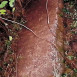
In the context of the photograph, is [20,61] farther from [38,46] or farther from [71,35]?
[71,35]

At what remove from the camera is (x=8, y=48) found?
346 cm

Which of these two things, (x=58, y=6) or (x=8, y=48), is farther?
(x=58, y=6)

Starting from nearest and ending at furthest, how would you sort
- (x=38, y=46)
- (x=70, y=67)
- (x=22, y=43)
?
(x=70, y=67) → (x=38, y=46) → (x=22, y=43)

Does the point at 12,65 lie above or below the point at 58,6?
below

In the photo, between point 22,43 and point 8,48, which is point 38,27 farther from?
point 8,48

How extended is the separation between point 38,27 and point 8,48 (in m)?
0.83

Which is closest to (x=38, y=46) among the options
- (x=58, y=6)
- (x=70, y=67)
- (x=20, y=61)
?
(x=20, y=61)

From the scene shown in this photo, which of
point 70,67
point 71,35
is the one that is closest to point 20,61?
point 70,67

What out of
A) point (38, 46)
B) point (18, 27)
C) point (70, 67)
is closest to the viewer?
point (70, 67)

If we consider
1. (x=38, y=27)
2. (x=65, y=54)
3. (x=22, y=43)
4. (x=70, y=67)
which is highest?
(x=38, y=27)

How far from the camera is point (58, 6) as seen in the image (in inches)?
158

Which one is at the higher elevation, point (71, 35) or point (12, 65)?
point (71, 35)

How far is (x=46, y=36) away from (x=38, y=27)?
39cm

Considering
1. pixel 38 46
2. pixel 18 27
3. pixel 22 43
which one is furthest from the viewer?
pixel 18 27
